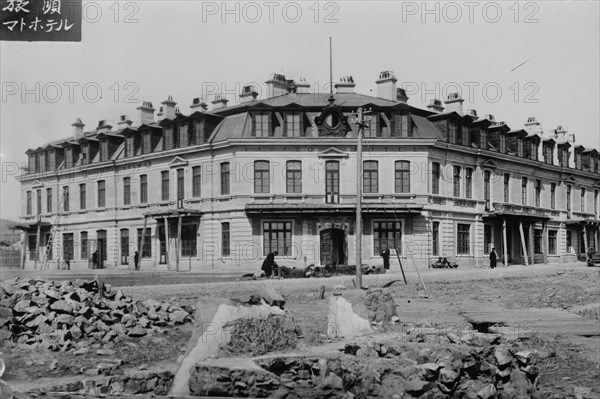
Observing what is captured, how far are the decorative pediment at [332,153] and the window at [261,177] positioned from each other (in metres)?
2.86

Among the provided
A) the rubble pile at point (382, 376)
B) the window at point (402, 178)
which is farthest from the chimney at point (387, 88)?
the rubble pile at point (382, 376)

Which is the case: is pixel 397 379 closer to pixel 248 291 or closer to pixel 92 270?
pixel 248 291

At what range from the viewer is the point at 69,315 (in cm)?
1159

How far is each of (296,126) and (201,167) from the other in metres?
6.41

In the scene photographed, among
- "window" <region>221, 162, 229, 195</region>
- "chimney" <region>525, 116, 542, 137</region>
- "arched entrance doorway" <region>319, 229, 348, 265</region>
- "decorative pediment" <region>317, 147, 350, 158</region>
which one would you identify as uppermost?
"chimney" <region>525, 116, 542, 137</region>

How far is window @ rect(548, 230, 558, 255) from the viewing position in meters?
30.7

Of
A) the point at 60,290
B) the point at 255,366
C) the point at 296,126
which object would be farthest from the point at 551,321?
the point at 296,126

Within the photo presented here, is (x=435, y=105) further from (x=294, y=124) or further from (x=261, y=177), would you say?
(x=261, y=177)

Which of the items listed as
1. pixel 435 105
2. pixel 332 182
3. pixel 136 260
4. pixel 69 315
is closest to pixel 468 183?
pixel 435 105

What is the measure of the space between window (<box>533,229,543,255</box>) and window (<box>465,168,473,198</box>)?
4216mm

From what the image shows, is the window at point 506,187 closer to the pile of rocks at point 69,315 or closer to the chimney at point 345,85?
the chimney at point 345,85

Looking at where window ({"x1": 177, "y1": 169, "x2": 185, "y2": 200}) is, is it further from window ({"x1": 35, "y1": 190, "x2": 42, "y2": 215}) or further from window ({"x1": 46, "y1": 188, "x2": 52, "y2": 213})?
window ({"x1": 35, "y1": 190, "x2": 42, "y2": 215})

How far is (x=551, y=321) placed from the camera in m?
14.1

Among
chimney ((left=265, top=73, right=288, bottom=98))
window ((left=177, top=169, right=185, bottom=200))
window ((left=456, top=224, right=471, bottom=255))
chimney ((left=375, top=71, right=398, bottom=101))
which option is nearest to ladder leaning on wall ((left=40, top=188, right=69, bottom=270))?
window ((left=177, top=169, right=185, bottom=200))
